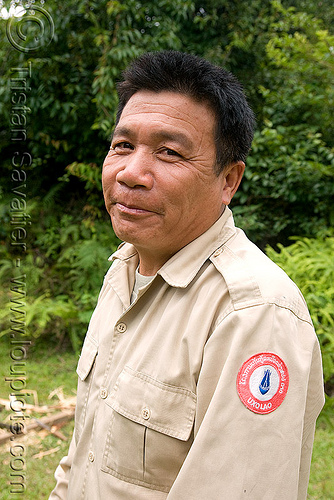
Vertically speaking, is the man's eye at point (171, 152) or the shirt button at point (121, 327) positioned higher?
the man's eye at point (171, 152)

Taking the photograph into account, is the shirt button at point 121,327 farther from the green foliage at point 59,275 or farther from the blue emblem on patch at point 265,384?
the green foliage at point 59,275

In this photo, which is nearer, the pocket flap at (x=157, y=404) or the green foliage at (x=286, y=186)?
the pocket flap at (x=157, y=404)

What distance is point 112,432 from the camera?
4.28 ft

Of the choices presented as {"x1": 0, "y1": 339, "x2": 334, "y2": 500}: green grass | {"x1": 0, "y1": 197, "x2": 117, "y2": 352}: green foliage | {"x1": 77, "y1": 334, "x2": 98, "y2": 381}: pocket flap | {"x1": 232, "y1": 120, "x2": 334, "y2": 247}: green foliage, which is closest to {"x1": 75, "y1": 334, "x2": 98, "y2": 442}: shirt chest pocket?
{"x1": 77, "y1": 334, "x2": 98, "y2": 381}: pocket flap

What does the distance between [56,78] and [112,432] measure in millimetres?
5534

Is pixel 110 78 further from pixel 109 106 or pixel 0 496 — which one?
pixel 0 496

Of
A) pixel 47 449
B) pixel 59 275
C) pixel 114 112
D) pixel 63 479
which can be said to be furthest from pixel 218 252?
pixel 59 275

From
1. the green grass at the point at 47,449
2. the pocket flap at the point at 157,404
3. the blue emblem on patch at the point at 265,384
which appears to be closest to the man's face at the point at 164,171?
the pocket flap at the point at 157,404

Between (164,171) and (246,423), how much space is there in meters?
0.71

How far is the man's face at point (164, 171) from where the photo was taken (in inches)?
51.4

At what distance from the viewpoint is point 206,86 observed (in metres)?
1.31

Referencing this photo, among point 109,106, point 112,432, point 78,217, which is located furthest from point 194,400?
point 78,217

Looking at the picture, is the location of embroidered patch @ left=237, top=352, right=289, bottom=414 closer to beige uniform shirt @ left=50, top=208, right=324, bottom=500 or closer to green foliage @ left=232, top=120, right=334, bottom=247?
beige uniform shirt @ left=50, top=208, right=324, bottom=500

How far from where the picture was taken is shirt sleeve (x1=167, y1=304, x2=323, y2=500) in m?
1.02
